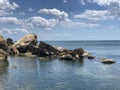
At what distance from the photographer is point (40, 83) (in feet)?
196

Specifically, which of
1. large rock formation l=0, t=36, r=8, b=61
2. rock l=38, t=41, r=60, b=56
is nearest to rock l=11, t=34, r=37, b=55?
rock l=38, t=41, r=60, b=56

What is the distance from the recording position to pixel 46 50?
123 metres

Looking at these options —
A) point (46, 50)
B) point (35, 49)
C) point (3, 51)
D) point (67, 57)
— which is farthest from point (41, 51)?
point (3, 51)

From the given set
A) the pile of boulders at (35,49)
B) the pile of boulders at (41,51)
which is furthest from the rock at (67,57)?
the pile of boulders at (35,49)

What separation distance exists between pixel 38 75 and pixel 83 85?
17.3 meters

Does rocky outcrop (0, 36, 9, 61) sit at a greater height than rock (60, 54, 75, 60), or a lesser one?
greater

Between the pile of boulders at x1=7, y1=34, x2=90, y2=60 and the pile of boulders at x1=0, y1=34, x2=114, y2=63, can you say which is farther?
the pile of boulders at x1=7, y1=34, x2=90, y2=60

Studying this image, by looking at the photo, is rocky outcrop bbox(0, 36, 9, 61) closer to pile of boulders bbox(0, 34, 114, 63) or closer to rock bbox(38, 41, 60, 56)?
pile of boulders bbox(0, 34, 114, 63)

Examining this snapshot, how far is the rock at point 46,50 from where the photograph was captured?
12256 cm

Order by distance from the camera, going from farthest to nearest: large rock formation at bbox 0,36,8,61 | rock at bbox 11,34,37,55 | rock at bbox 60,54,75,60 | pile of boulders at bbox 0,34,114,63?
rock at bbox 11,34,37,55 → pile of boulders at bbox 0,34,114,63 → rock at bbox 60,54,75,60 → large rock formation at bbox 0,36,8,61

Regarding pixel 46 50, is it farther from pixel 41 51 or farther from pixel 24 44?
pixel 24 44

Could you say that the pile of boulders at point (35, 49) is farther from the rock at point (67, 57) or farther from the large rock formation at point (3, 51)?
the large rock formation at point (3, 51)

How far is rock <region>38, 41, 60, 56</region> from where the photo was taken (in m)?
123

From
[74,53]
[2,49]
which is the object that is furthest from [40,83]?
[74,53]
